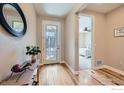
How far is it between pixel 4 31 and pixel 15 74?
1.97 feet

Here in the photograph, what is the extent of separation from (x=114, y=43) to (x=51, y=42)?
2.59 metres

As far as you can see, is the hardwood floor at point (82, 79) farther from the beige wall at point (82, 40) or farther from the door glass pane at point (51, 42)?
the beige wall at point (82, 40)

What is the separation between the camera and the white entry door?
488cm

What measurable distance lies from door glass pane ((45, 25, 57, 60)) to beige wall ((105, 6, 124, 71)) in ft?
7.35

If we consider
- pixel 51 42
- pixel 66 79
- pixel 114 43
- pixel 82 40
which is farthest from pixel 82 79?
pixel 82 40

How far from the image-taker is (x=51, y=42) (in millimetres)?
5082

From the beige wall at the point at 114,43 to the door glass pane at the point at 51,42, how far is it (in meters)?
2.24

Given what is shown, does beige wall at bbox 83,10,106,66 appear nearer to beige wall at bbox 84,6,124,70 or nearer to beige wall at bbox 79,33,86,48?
beige wall at bbox 84,6,124,70

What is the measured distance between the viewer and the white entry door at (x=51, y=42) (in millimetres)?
4883

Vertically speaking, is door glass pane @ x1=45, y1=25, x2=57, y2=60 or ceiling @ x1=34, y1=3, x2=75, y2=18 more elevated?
ceiling @ x1=34, y1=3, x2=75, y2=18

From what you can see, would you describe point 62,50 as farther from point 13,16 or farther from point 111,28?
point 13,16

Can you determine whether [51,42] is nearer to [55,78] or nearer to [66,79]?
[55,78]

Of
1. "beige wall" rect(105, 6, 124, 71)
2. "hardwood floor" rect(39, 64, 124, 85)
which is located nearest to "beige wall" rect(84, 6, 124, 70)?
"beige wall" rect(105, 6, 124, 71)

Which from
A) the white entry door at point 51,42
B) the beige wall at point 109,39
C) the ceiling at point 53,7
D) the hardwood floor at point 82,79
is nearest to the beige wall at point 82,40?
the white entry door at point 51,42
